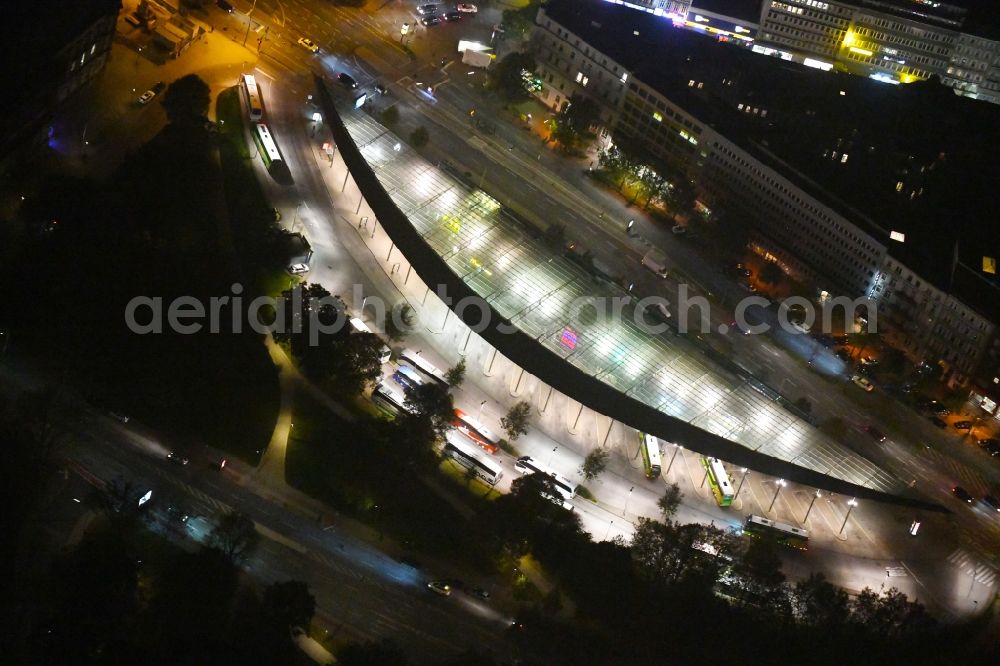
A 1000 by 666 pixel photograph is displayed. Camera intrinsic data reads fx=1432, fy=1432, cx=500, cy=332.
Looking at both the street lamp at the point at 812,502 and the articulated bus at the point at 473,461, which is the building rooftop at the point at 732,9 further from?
the articulated bus at the point at 473,461

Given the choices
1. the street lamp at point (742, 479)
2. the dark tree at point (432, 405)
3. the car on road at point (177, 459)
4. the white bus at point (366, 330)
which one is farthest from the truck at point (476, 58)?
the car on road at point (177, 459)

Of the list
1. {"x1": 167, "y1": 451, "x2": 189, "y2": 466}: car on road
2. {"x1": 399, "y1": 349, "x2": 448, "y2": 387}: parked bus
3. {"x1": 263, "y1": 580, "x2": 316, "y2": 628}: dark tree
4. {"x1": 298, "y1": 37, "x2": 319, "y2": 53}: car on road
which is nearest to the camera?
{"x1": 263, "y1": 580, "x2": 316, "y2": 628}: dark tree

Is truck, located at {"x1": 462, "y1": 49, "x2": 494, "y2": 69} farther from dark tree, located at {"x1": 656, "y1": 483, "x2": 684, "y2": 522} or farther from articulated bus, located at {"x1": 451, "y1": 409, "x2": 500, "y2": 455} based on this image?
dark tree, located at {"x1": 656, "y1": 483, "x2": 684, "y2": 522}

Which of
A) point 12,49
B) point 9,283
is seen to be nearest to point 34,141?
point 12,49

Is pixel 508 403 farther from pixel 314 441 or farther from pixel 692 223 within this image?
pixel 692 223

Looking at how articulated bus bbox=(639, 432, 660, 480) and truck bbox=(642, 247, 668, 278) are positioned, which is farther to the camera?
truck bbox=(642, 247, 668, 278)

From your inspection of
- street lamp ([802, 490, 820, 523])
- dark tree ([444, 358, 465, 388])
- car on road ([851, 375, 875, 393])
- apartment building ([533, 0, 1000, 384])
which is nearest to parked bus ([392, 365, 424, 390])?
dark tree ([444, 358, 465, 388])
